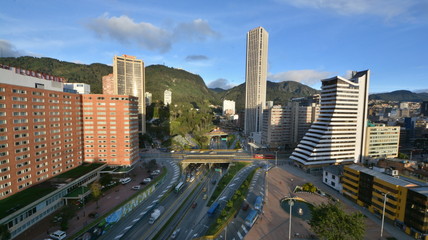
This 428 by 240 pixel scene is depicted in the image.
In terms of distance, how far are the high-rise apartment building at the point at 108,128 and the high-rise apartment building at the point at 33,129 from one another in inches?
155

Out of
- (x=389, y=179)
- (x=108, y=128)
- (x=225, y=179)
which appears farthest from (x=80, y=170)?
(x=389, y=179)

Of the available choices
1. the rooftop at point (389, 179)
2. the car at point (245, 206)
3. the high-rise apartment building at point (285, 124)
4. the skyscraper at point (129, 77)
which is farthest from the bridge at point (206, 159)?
the skyscraper at point (129, 77)

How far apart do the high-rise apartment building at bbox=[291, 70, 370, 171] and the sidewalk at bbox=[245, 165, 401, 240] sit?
45.2 feet

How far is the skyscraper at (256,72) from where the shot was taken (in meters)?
156

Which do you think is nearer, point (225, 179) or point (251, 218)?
point (251, 218)

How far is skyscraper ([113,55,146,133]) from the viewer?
13212 cm

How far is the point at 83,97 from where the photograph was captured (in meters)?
69.4

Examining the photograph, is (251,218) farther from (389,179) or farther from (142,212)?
(389,179)

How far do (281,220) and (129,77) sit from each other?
130 m

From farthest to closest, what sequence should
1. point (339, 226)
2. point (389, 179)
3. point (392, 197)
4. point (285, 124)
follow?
point (285, 124)
point (389, 179)
point (392, 197)
point (339, 226)

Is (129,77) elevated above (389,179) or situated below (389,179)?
above

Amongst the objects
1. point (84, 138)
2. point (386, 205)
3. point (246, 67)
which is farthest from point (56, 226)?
point (246, 67)

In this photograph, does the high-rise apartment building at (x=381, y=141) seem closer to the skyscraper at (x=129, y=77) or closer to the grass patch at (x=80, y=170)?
the grass patch at (x=80, y=170)

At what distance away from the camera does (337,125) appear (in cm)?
7956
